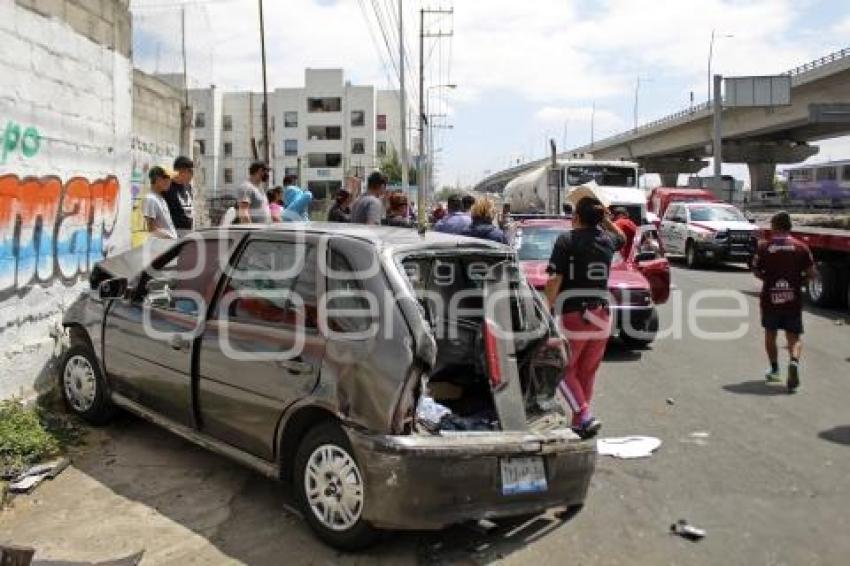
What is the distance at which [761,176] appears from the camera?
218 ft

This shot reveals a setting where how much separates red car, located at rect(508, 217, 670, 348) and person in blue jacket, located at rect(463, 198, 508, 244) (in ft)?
1.90

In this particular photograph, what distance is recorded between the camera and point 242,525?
15.7ft

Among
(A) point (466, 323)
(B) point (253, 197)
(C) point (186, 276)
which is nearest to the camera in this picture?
(A) point (466, 323)

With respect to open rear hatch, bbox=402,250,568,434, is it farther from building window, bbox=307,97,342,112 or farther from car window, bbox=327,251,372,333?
building window, bbox=307,97,342,112

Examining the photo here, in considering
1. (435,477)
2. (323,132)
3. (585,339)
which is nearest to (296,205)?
(585,339)

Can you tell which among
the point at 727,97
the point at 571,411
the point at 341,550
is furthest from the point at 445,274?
the point at 727,97

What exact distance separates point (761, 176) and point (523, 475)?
68.0 m

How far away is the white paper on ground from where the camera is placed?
6.23 m

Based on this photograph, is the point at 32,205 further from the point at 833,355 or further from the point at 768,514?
the point at 833,355

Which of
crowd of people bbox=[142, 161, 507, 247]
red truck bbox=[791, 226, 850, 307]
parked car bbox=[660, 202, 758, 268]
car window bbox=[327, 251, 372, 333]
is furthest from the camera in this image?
parked car bbox=[660, 202, 758, 268]

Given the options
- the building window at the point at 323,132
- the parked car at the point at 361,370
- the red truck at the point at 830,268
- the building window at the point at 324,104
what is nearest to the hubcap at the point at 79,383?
the parked car at the point at 361,370

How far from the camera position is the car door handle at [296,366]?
450 cm

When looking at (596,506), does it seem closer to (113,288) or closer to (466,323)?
(466,323)

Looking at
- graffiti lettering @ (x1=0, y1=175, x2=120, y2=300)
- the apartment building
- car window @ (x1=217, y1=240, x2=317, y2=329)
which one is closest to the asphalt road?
car window @ (x1=217, y1=240, x2=317, y2=329)
